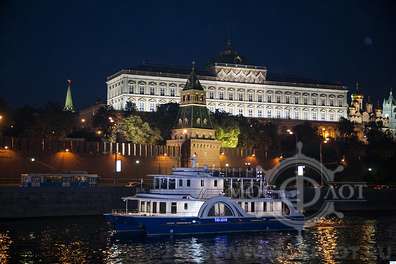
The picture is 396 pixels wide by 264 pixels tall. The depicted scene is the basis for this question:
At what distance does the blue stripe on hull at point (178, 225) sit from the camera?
6028cm

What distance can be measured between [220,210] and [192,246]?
7680mm

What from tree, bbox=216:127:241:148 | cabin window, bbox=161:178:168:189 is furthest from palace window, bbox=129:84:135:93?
cabin window, bbox=161:178:168:189

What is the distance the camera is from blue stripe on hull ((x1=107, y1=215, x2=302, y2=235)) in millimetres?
60281

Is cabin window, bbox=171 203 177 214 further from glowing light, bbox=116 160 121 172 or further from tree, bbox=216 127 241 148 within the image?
tree, bbox=216 127 241 148

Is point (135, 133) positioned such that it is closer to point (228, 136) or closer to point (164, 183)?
point (228, 136)

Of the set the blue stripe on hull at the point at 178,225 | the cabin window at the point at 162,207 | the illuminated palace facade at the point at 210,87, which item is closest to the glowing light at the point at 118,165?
the blue stripe on hull at the point at 178,225

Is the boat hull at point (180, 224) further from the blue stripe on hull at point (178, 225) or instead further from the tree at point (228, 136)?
the tree at point (228, 136)

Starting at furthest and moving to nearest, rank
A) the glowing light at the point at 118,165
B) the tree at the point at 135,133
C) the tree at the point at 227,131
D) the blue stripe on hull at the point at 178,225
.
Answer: the tree at the point at 227,131
the tree at the point at 135,133
the glowing light at the point at 118,165
the blue stripe on hull at the point at 178,225

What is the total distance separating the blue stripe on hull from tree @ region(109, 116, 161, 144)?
1950 inches

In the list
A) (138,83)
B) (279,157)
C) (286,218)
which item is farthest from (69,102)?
(286,218)

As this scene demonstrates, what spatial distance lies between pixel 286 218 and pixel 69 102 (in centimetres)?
12128

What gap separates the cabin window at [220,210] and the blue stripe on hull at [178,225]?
69 centimetres

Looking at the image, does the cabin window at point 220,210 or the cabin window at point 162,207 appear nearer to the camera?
the cabin window at point 162,207

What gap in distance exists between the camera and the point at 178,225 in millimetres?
61156
